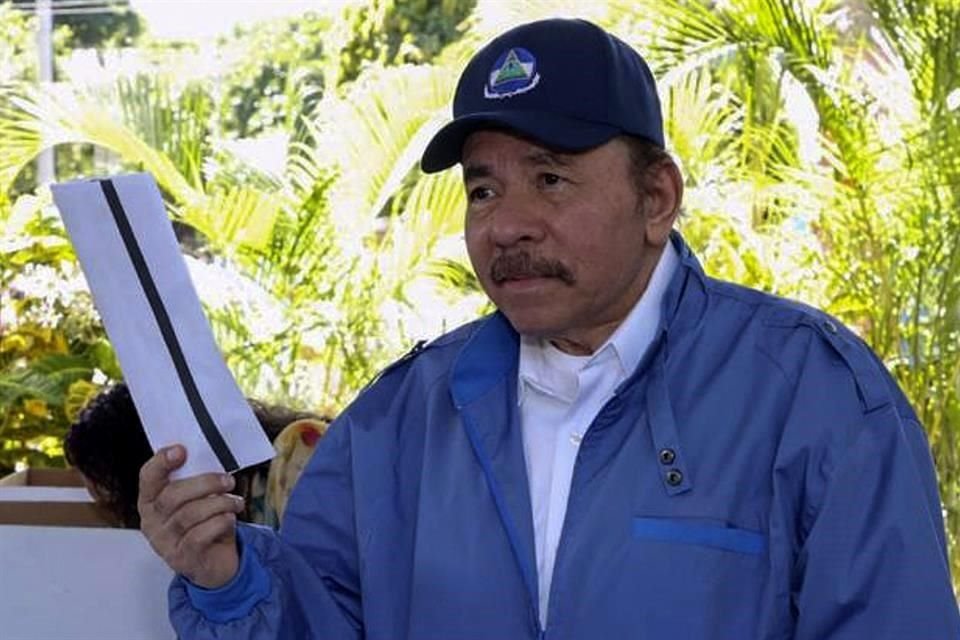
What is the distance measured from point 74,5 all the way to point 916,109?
15.2 meters

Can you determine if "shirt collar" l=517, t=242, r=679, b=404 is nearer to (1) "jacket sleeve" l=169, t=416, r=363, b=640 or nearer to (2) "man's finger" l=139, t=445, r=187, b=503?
(1) "jacket sleeve" l=169, t=416, r=363, b=640

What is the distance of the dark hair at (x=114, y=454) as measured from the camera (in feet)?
9.16

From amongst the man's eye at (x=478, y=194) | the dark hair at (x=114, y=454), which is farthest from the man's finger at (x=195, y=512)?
the dark hair at (x=114, y=454)

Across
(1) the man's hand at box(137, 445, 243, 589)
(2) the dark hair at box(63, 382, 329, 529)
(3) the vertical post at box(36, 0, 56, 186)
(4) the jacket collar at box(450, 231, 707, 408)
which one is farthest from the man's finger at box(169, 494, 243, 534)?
(3) the vertical post at box(36, 0, 56, 186)

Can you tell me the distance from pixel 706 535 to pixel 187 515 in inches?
21.2

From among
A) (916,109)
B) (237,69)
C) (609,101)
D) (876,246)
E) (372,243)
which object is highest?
(609,101)

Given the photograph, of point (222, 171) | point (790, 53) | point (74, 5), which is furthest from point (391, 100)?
point (74, 5)

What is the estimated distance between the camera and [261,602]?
193 centimetres

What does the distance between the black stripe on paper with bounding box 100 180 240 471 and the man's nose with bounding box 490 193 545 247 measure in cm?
36

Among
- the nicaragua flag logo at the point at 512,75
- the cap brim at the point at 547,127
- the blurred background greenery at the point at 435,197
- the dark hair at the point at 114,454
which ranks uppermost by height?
the nicaragua flag logo at the point at 512,75

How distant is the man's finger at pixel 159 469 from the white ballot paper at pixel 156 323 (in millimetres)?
11

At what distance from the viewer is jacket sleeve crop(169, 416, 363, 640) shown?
1923 millimetres

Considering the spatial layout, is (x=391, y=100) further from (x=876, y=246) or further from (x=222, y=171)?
(x=876, y=246)

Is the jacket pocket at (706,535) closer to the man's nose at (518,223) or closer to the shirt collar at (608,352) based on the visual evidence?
the shirt collar at (608,352)
